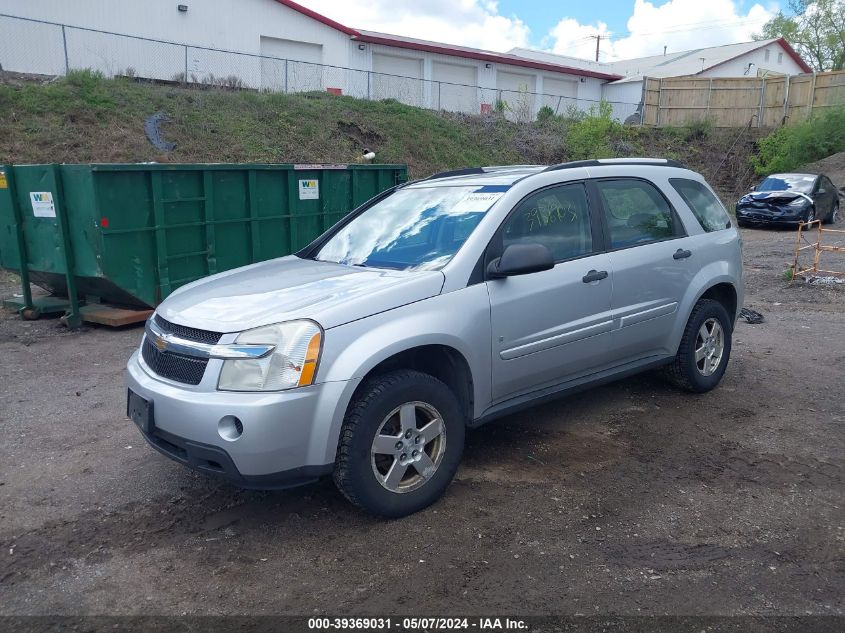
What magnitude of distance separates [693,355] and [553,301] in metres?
1.82

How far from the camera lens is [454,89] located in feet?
102

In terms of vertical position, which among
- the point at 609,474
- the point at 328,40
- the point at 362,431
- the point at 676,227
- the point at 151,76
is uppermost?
the point at 328,40

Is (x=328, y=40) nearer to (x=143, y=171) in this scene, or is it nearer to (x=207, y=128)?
(x=207, y=128)

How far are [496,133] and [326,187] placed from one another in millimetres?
17672

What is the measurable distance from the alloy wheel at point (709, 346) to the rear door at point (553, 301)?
1.29 meters

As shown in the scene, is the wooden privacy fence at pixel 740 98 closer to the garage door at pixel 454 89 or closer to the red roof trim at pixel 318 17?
the garage door at pixel 454 89

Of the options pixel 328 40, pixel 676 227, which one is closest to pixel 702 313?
pixel 676 227

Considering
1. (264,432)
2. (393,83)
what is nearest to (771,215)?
(393,83)

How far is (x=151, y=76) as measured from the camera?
2250cm

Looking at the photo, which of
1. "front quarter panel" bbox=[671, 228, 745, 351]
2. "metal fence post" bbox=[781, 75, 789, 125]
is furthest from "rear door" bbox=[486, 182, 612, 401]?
"metal fence post" bbox=[781, 75, 789, 125]

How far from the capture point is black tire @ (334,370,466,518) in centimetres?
364

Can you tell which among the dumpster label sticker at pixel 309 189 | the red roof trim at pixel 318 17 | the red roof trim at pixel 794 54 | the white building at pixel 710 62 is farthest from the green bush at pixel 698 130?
the dumpster label sticker at pixel 309 189

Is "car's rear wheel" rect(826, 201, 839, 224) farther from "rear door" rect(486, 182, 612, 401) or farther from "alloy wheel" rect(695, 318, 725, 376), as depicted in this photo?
"rear door" rect(486, 182, 612, 401)

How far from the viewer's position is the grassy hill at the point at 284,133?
16.0 metres
